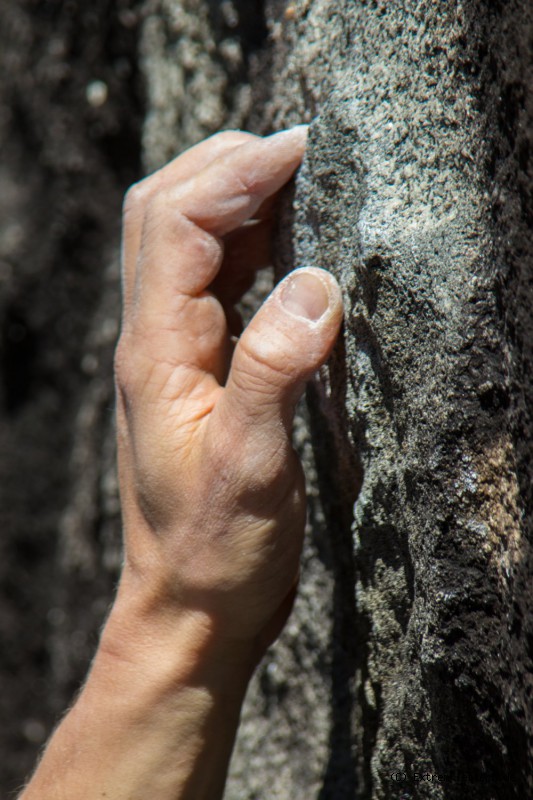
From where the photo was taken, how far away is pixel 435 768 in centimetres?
80

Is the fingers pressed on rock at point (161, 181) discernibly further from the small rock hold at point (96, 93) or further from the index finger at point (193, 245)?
the small rock hold at point (96, 93)

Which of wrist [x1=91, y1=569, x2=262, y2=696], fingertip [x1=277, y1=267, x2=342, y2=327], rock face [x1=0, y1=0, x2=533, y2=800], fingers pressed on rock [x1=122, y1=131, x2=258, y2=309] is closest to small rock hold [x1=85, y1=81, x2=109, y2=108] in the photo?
rock face [x1=0, y1=0, x2=533, y2=800]

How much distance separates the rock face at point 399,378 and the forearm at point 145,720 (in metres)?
0.20

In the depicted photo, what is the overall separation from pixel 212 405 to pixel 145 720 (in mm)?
374

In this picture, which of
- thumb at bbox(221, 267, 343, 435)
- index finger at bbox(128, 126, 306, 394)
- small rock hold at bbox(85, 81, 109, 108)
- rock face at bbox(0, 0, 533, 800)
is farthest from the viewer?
small rock hold at bbox(85, 81, 109, 108)

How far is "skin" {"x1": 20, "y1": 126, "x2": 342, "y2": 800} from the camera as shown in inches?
35.1

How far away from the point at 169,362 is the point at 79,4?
4.02ft

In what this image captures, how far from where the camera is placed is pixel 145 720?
3.10 feet

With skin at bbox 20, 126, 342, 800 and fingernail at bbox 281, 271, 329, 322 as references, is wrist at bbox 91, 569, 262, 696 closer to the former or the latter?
skin at bbox 20, 126, 342, 800

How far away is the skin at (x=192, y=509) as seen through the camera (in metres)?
0.89

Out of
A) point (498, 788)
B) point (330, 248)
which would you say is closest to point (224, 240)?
point (330, 248)

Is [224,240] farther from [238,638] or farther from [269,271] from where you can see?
[238,638]

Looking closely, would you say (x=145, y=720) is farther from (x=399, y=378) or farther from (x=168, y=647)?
(x=399, y=378)

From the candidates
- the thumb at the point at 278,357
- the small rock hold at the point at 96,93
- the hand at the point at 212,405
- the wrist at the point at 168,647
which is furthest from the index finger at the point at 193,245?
the small rock hold at the point at 96,93
